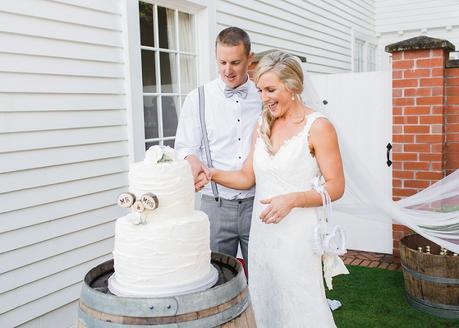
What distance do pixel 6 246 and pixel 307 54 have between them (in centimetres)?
626

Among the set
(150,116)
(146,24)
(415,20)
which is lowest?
(150,116)

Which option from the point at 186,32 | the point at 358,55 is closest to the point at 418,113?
the point at 186,32

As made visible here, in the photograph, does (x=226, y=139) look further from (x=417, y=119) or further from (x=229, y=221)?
(x=417, y=119)

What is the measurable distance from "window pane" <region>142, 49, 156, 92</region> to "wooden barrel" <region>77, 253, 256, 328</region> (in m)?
3.24

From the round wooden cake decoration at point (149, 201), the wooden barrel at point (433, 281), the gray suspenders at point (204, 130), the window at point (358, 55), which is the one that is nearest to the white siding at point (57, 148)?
the gray suspenders at point (204, 130)

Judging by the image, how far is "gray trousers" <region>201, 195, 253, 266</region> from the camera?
116 inches

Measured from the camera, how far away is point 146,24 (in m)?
4.94

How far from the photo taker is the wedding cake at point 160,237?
181cm

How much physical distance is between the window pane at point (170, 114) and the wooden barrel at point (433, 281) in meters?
2.49

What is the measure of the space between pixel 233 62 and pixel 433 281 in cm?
238

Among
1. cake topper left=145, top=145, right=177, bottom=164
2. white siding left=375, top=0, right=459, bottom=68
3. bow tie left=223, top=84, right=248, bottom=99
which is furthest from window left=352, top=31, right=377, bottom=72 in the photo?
cake topper left=145, top=145, right=177, bottom=164

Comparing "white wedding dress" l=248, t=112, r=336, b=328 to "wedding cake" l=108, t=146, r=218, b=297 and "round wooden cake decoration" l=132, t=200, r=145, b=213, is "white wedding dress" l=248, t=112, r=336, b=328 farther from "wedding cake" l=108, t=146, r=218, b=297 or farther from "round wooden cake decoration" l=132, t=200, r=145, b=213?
"round wooden cake decoration" l=132, t=200, r=145, b=213

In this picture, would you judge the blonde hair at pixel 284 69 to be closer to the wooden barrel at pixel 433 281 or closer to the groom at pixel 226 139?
the groom at pixel 226 139

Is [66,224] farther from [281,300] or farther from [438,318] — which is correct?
[438,318]
